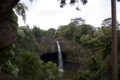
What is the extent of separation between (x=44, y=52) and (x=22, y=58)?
81.6 ft

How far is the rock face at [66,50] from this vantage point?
47.0 meters

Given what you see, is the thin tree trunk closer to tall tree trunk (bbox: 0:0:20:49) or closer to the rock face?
tall tree trunk (bbox: 0:0:20:49)

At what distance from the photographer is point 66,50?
48656 mm

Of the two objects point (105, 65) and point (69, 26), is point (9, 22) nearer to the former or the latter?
point (105, 65)

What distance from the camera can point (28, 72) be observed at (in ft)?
73.2

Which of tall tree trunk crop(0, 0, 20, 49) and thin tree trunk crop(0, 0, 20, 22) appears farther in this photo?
tall tree trunk crop(0, 0, 20, 49)

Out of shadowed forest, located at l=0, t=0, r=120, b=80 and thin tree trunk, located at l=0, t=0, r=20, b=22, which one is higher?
thin tree trunk, located at l=0, t=0, r=20, b=22

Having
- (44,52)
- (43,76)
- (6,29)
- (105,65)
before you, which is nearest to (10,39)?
(6,29)

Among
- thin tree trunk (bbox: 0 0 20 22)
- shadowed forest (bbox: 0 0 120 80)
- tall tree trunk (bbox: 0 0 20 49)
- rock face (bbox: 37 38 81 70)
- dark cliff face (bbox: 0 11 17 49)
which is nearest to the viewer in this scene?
thin tree trunk (bbox: 0 0 20 22)

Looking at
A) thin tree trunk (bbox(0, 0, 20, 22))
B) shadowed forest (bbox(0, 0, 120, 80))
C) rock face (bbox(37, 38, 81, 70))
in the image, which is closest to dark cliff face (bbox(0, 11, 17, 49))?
shadowed forest (bbox(0, 0, 120, 80))

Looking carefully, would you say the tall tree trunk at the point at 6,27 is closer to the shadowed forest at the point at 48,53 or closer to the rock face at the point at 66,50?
the shadowed forest at the point at 48,53

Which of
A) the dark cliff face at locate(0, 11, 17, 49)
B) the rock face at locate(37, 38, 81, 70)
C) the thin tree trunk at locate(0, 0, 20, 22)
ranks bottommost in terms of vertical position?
the rock face at locate(37, 38, 81, 70)

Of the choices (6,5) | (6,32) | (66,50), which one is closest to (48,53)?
(66,50)

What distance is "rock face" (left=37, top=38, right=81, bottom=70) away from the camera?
47031mm
